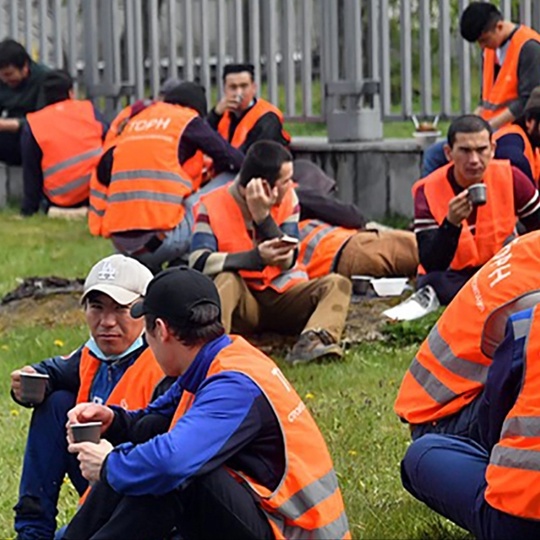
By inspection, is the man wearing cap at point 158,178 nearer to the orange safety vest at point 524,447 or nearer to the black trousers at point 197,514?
the black trousers at point 197,514

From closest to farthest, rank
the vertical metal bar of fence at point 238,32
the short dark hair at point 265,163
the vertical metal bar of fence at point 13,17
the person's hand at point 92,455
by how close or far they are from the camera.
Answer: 1. the person's hand at point 92,455
2. the short dark hair at point 265,163
3. the vertical metal bar of fence at point 238,32
4. the vertical metal bar of fence at point 13,17

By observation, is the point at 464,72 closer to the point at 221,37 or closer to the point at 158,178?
the point at 221,37

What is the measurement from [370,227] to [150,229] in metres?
1.50

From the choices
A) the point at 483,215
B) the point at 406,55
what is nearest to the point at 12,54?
the point at 406,55

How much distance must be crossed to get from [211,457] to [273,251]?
424 centimetres

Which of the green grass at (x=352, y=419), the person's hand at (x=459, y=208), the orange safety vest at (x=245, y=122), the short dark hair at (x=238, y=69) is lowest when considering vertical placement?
the green grass at (x=352, y=419)

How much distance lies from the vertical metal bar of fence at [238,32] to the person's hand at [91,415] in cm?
941

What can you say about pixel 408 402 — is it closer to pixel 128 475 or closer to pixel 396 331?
pixel 128 475

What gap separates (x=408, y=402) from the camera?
20.9 ft

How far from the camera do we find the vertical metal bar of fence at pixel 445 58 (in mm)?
13641

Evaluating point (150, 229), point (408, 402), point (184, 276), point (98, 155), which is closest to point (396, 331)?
point (150, 229)

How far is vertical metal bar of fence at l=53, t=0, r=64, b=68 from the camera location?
54.2ft

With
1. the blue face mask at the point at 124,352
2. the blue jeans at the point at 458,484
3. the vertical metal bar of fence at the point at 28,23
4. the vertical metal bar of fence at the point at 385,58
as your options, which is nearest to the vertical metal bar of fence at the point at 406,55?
the vertical metal bar of fence at the point at 385,58

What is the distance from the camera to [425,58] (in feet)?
45.6
